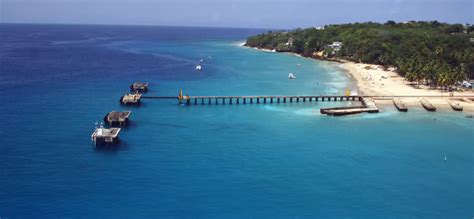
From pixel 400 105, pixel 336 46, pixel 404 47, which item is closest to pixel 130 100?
pixel 400 105

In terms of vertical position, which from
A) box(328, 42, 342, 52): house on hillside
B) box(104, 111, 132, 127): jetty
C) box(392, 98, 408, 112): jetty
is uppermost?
box(328, 42, 342, 52): house on hillside

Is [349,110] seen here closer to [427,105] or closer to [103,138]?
[427,105]

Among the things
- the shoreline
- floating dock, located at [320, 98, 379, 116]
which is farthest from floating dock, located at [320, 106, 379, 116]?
the shoreline

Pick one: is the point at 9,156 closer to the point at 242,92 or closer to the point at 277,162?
the point at 277,162

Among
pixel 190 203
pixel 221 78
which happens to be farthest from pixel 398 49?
pixel 190 203

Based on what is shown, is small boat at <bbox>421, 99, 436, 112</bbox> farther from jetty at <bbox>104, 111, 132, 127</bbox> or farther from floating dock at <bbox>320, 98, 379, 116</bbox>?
jetty at <bbox>104, 111, 132, 127</bbox>

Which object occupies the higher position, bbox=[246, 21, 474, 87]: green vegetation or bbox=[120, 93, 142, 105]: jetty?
bbox=[246, 21, 474, 87]: green vegetation

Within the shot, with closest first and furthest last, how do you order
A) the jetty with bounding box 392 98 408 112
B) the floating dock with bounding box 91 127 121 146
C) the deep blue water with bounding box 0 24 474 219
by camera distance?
the deep blue water with bounding box 0 24 474 219 → the floating dock with bounding box 91 127 121 146 → the jetty with bounding box 392 98 408 112
